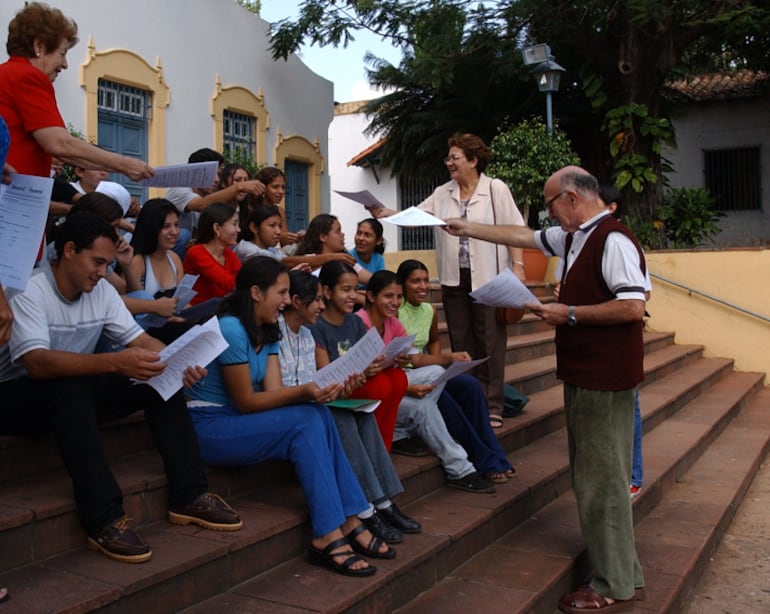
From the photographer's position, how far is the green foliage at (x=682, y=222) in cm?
1280

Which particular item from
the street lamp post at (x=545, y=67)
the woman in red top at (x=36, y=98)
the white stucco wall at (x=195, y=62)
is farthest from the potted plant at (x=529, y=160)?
the woman in red top at (x=36, y=98)

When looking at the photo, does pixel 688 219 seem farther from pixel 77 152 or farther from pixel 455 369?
pixel 77 152

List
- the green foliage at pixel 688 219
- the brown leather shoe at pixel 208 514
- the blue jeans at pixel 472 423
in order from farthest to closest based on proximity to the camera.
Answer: the green foliage at pixel 688 219, the blue jeans at pixel 472 423, the brown leather shoe at pixel 208 514

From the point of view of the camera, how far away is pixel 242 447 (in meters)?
3.54

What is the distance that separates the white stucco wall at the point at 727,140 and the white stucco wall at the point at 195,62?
8.62 m

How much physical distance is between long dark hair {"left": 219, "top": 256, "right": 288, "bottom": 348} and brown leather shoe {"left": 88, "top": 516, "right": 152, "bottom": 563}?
3.41 ft

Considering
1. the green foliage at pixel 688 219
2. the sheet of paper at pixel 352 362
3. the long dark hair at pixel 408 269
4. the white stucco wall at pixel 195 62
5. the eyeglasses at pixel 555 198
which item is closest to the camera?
the sheet of paper at pixel 352 362

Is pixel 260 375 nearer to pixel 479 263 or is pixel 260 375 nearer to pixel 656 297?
pixel 479 263

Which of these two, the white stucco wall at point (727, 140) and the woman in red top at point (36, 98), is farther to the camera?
the white stucco wall at point (727, 140)

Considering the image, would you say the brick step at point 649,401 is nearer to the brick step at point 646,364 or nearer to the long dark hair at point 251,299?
the brick step at point 646,364

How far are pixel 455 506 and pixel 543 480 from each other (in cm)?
79

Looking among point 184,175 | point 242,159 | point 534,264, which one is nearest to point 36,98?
point 184,175

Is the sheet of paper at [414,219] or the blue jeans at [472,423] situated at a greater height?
the sheet of paper at [414,219]

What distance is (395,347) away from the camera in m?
4.09
